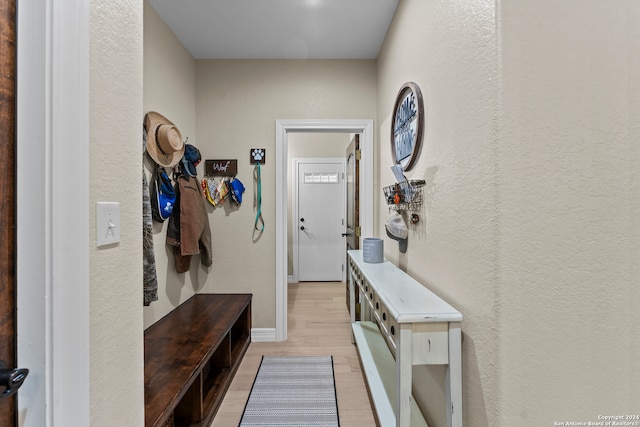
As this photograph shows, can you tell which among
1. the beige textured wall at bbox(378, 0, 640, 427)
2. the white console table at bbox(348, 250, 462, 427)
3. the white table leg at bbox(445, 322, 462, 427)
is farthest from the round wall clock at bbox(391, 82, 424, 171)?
the white table leg at bbox(445, 322, 462, 427)

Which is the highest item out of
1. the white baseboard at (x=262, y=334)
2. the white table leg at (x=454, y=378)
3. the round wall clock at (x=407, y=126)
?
the round wall clock at (x=407, y=126)

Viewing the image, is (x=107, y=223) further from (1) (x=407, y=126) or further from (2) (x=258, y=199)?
(2) (x=258, y=199)

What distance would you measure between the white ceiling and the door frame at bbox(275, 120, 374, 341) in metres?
0.61

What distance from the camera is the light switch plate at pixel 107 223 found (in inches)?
28.0

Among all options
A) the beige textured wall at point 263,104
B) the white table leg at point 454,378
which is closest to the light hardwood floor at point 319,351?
the beige textured wall at point 263,104

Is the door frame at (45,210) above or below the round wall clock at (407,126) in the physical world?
below

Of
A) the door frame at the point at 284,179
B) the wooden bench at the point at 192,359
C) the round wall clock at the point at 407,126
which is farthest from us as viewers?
the door frame at the point at 284,179

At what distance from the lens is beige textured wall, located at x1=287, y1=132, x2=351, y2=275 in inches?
179

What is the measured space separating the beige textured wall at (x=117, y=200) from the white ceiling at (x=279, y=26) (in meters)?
1.35

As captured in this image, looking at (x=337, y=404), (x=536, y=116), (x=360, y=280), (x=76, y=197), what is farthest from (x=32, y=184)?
(x=337, y=404)

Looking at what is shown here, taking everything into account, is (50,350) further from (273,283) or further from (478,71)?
(273,283)

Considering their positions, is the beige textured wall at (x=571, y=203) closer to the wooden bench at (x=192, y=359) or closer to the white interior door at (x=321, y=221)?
the wooden bench at (x=192, y=359)

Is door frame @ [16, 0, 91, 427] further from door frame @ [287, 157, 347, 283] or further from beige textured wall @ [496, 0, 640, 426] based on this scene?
door frame @ [287, 157, 347, 283]

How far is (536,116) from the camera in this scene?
88 cm
